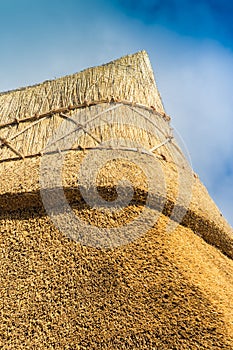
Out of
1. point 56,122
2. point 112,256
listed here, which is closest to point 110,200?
point 112,256

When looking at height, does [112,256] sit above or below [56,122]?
below

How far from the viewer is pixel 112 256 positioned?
13.4 ft

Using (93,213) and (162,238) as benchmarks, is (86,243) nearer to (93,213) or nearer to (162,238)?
(93,213)

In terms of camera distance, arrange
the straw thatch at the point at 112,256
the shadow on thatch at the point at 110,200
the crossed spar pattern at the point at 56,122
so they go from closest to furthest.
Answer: the straw thatch at the point at 112,256 < the shadow on thatch at the point at 110,200 < the crossed spar pattern at the point at 56,122

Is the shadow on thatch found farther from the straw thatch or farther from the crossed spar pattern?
the crossed spar pattern

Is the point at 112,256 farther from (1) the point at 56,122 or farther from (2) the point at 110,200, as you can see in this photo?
(1) the point at 56,122

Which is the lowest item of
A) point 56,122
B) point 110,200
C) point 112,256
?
point 112,256

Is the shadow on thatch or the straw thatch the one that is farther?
the shadow on thatch

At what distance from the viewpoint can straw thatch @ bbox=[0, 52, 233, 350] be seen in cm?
379

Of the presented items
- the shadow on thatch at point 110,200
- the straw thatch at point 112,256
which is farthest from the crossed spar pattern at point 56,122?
the shadow on thatch at point 110,200

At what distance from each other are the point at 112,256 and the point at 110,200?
0.46 meters

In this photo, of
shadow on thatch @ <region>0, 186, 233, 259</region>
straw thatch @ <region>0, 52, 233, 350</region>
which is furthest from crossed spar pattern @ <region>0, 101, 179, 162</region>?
shadow on thatch @ <region>0, 186, 233, 259</region>

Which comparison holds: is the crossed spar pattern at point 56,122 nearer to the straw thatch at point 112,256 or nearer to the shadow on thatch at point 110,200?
the straw thatch at point 112,256

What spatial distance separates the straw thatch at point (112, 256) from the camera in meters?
3.79
